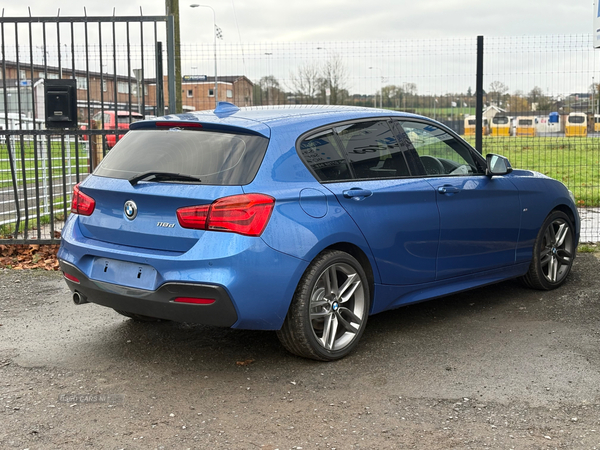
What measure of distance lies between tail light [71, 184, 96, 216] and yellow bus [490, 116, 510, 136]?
706cm

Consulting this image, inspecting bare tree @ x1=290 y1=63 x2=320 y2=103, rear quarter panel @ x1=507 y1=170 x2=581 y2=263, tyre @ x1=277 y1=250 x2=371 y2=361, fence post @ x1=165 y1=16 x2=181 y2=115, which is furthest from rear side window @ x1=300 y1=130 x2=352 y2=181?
bare tree @ x1=290 y1=63 x2=320 y2=103

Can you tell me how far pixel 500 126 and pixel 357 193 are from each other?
6.54m

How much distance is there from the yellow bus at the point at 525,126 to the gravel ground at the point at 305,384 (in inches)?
202

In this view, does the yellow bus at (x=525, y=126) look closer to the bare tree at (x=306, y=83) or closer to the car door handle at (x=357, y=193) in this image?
the bare tree at (x=306, y=83)

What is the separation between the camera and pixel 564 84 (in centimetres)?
994

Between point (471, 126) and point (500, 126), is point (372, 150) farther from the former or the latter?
point (500, 126)

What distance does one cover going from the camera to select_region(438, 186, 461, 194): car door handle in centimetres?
551

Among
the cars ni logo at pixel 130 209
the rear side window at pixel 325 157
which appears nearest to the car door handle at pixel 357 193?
the rear side window at pixel 325 157

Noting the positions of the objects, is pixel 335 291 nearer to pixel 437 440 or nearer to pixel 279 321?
pixel 279 321

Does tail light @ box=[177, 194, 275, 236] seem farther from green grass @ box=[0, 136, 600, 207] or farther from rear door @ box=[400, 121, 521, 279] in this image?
green grass @ box=[0, 136, 600, 207]

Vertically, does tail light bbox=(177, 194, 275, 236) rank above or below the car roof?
below

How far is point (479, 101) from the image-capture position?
9.88m

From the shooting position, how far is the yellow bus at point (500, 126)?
10.6 metres

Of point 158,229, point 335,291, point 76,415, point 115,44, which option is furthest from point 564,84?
point 76,415
